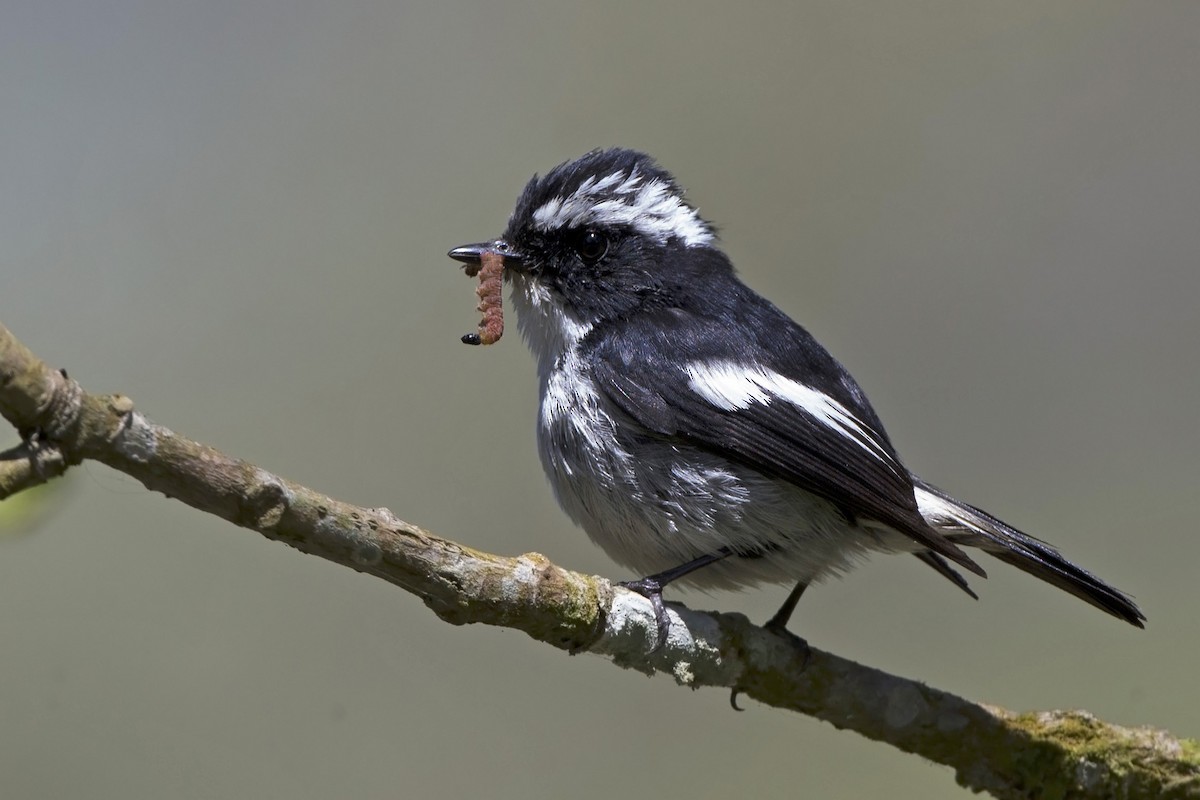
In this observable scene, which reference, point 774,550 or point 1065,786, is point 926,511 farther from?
point 1065,786

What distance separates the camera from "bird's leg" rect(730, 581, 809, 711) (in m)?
3.28

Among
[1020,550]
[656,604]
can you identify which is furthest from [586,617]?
[1020,550]

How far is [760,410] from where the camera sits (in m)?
3.33

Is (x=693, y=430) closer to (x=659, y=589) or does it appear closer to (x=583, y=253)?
(x=659, y=589)

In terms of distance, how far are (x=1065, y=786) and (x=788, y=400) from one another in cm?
145

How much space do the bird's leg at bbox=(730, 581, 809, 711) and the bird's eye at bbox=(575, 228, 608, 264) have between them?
4.29 feet

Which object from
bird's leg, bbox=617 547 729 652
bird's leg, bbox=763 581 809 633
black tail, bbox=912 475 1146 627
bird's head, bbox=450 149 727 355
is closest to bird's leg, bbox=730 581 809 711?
bird's leg, bbox=763 581 809 633

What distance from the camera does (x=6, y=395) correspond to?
1.75 metres

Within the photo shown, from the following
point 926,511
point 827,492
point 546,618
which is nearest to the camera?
point 546,618

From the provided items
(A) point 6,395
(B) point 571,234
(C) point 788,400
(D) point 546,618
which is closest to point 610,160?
(B) point 571,234

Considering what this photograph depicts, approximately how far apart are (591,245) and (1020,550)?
1.70 m

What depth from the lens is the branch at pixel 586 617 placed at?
1.84m

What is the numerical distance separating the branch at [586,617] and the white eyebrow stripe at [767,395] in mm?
646

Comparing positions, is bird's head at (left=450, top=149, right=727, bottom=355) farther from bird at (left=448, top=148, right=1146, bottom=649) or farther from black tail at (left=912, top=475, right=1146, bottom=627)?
black tail at (left=912, top=475, right=1146, bottom=627)
